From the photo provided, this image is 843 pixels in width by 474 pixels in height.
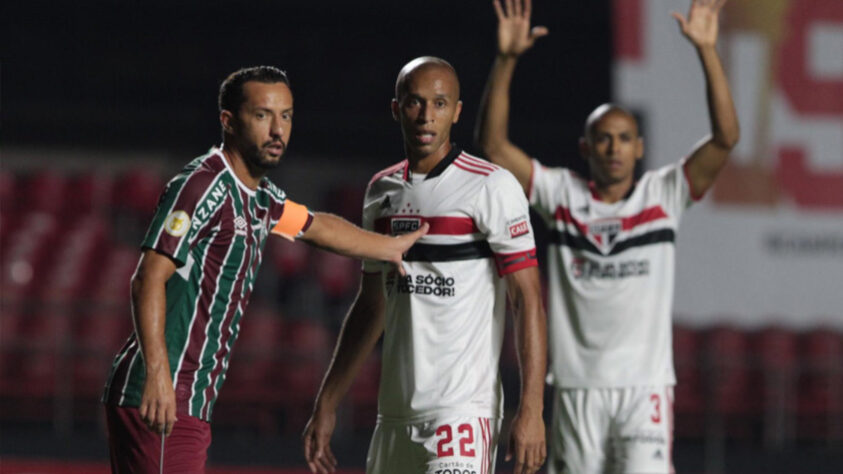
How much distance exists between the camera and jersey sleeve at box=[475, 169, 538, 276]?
11.2 feet

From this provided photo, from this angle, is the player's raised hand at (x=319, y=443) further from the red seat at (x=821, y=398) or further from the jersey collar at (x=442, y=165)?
the red seat at (x=821, y=398)

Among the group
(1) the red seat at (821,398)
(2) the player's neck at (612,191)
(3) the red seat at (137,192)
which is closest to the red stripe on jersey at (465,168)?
(2) the player's neck at (612,191)

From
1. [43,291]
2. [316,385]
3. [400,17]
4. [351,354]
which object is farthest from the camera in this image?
[400,17]

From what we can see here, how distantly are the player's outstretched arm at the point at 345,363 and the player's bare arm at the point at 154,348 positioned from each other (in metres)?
0.88

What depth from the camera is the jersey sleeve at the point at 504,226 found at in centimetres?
340

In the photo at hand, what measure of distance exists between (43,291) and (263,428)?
2.37 m

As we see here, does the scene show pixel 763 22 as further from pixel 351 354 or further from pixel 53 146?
pixel 53 146

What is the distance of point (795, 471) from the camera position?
8898 mm

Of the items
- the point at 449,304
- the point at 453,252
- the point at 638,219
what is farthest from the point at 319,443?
the point at 638,219

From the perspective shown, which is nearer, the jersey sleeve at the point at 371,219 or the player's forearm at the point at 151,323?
the player's forearm at the point at 151,323

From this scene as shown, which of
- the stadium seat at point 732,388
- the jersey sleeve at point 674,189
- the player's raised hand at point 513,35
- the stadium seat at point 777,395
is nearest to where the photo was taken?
the player's raised hand at point 513,35

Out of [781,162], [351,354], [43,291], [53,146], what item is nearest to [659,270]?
[351,354]

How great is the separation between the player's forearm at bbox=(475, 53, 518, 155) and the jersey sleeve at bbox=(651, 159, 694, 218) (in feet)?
2.14

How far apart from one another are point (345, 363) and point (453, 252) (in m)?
0.61
